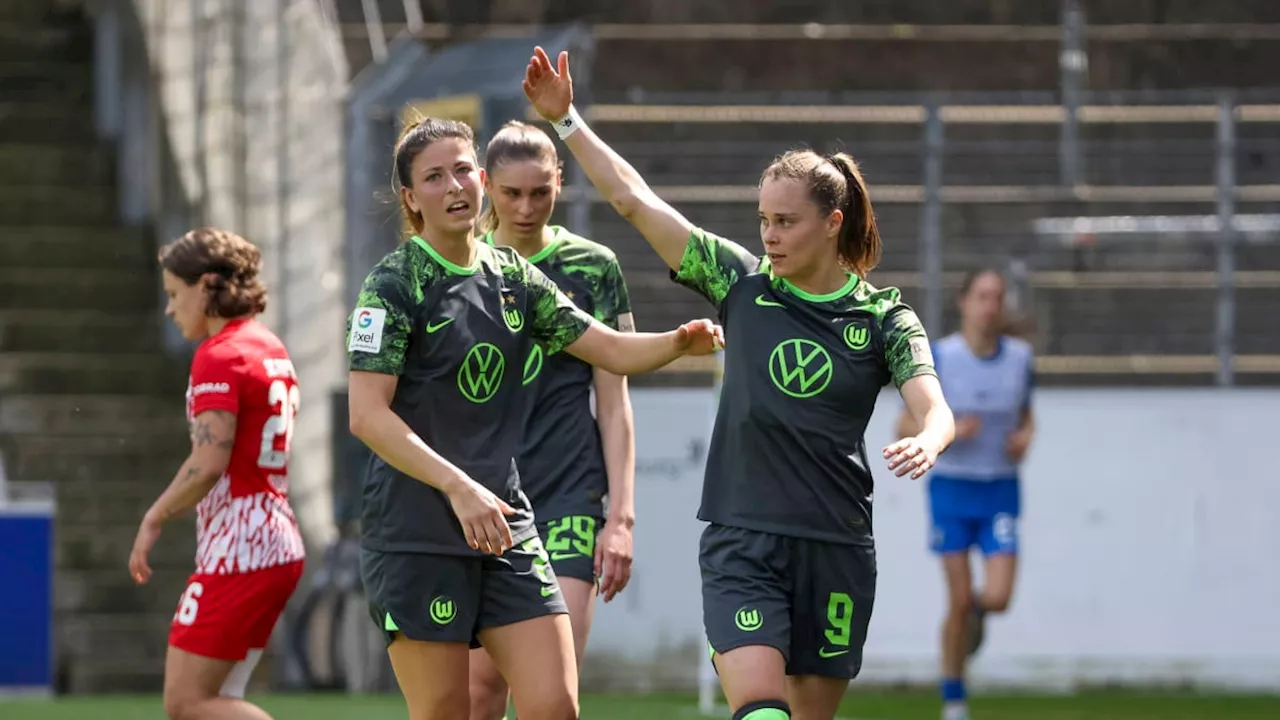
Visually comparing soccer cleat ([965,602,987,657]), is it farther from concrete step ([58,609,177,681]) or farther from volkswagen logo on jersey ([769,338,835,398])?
concrete step ([58,609,177,681])

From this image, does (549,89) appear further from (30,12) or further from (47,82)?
(30,12)

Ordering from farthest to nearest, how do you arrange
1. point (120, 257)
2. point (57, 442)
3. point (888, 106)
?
point (120, 257), point (57, 442), point (888, 106)

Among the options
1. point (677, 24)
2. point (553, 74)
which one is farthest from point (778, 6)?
point (553, 74)

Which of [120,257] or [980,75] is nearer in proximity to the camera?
[120,257]

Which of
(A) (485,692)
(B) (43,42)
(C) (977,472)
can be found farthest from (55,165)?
(A) (485,692)

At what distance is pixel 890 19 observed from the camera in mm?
16672

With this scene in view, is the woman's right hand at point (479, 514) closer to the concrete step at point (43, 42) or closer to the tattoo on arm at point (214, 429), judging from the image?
the tattoo on arm at point (214, 429)

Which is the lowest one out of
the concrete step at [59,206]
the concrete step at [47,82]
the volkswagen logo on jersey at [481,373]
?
the volkswagen logo on jersey at [481,373]

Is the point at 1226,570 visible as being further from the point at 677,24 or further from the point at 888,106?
the point at 677,24

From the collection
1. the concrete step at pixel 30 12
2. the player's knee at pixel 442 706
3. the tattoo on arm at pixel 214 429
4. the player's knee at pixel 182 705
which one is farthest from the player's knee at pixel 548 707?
the concrete step at pixel 30 12

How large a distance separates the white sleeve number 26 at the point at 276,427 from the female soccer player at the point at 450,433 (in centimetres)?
106

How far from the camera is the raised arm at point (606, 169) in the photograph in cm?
524

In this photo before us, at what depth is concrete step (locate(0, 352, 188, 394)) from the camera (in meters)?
13.9

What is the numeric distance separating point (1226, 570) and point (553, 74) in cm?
691
